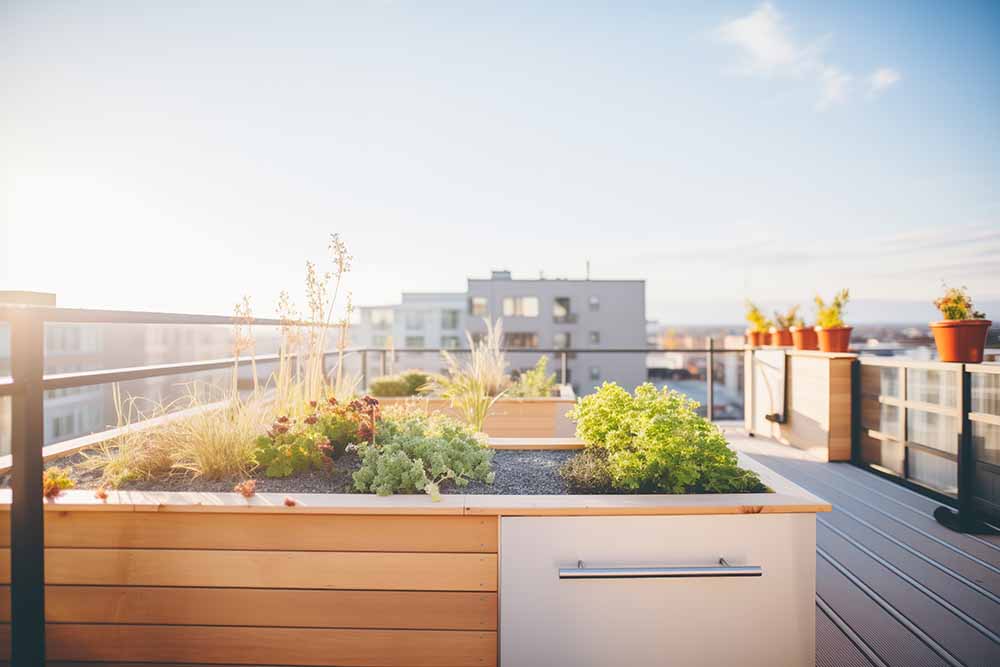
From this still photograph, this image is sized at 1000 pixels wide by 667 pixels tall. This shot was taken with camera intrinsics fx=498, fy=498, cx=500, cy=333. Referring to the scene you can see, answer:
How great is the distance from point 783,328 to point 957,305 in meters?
2.24

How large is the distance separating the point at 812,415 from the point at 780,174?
14.7 feet

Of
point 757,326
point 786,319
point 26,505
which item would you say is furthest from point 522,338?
point 26,505

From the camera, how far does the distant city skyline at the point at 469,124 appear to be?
4957 millimetres

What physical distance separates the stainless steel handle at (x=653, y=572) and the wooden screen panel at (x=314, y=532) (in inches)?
9.5

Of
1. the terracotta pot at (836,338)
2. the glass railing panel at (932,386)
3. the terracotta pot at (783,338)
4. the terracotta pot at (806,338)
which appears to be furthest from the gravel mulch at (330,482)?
the terracotta pot at (783,338)

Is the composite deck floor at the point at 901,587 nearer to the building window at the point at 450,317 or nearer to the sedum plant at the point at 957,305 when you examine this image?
the sedum plant at the point at 957,305

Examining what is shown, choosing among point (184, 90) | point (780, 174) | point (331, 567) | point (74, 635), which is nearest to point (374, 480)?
point (331, 567)

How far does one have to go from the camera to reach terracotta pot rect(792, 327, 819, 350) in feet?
15.1

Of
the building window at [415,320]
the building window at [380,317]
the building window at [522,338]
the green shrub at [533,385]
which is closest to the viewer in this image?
the green shrub at [533,385]

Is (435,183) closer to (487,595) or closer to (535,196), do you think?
(535,196)

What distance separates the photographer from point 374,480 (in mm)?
1586

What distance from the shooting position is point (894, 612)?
183cm

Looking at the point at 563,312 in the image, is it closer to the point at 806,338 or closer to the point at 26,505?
the point at 806,338

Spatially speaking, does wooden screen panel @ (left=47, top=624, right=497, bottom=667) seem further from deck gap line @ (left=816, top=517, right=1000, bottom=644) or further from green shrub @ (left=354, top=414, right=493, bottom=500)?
deck gap line @ (left=816, top=517, right=1000, bottom=644)
